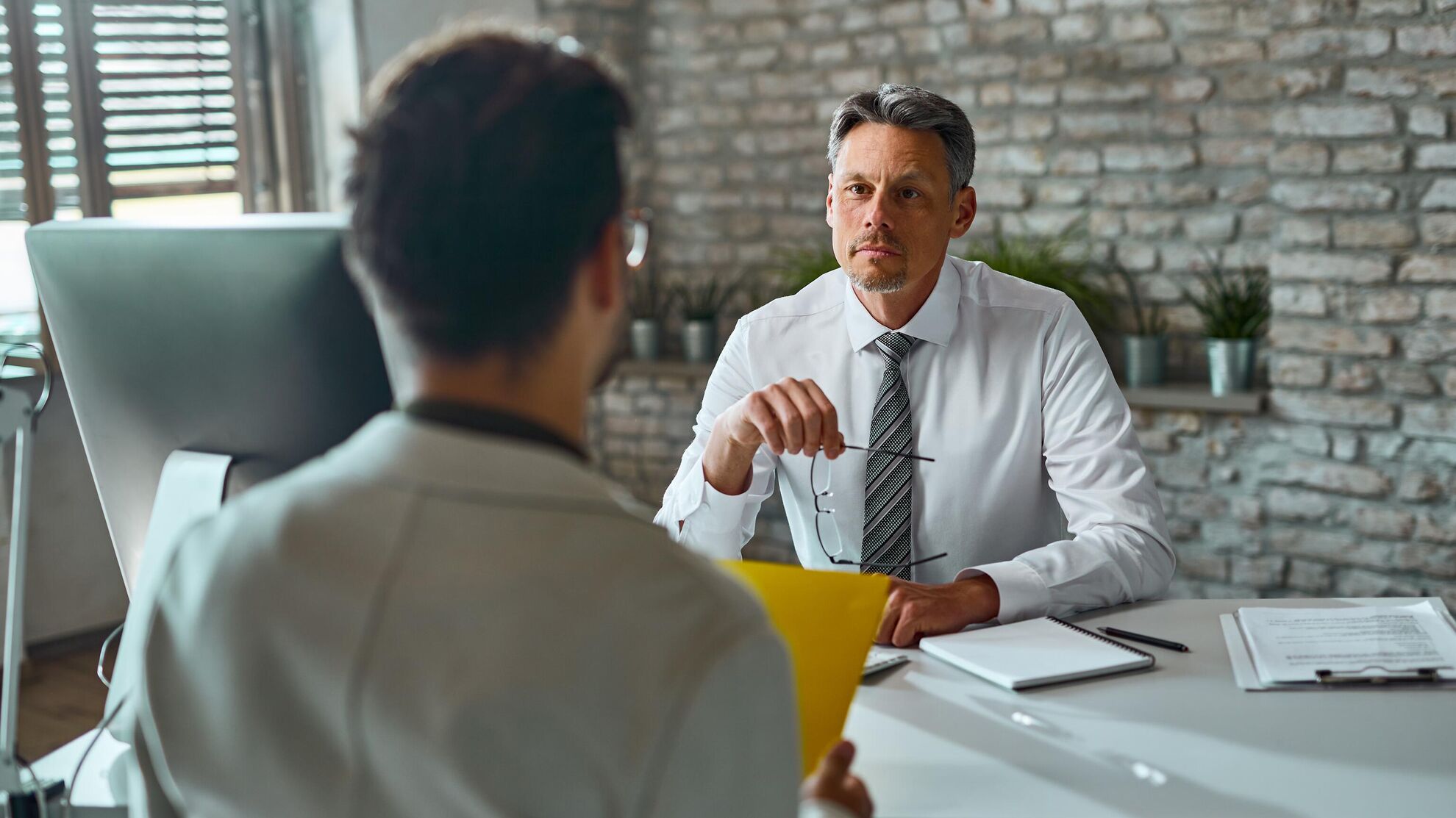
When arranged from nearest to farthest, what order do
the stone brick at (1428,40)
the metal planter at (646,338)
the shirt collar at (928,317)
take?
the shirt collar at (928,317) → the stone brick at (1428,40) → the metal planter at (646,338)

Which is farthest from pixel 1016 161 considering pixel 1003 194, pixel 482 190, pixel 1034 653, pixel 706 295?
pixel 482 190

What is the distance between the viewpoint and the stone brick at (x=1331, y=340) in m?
3.47

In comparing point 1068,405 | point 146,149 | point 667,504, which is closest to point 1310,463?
point 1068,405

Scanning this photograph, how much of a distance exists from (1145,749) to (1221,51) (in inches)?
124

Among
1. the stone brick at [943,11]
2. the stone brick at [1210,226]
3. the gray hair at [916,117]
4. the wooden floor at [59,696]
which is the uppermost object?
the stone brick at [943,11]

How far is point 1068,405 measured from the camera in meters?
2.05

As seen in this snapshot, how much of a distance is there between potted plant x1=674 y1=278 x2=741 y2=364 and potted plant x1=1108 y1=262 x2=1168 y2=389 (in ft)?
5.03

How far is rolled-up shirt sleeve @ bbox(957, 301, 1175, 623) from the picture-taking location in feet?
5.66

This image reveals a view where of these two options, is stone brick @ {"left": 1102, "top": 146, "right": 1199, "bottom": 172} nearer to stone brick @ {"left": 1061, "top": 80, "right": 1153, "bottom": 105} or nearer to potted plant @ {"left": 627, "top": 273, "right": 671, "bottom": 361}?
stone brick @ {"left": 1061, "top": 80, "right": 1153, "bottom": 105}

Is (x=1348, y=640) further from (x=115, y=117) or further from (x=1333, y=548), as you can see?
(x=115, y=117)

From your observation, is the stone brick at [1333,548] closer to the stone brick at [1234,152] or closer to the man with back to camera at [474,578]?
the stone brick at [1234,152]

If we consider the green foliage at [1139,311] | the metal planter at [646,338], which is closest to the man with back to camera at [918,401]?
the green foliage at [1139,311]

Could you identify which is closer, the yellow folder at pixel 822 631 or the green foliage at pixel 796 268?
the yellow folder at pixel 822 631

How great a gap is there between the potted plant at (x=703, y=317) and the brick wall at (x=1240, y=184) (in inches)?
5.0
